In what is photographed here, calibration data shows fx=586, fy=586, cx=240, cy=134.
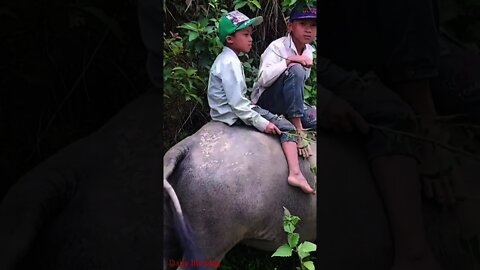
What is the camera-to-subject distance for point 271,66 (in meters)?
1.37

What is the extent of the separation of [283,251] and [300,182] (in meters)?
0.18

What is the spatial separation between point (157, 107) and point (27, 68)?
311 mm

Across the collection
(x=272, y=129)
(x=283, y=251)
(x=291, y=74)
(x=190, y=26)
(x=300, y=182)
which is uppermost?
(x=190, y=26)

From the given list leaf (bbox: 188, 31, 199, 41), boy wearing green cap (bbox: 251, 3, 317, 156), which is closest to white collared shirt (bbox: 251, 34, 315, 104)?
boy wearing green cap (bbox: 251, 3, 317, 156)

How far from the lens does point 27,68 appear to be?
1348 millimetres

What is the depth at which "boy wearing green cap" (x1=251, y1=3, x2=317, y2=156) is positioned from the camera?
1329mm

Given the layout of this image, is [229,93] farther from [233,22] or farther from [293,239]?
[293,239]
